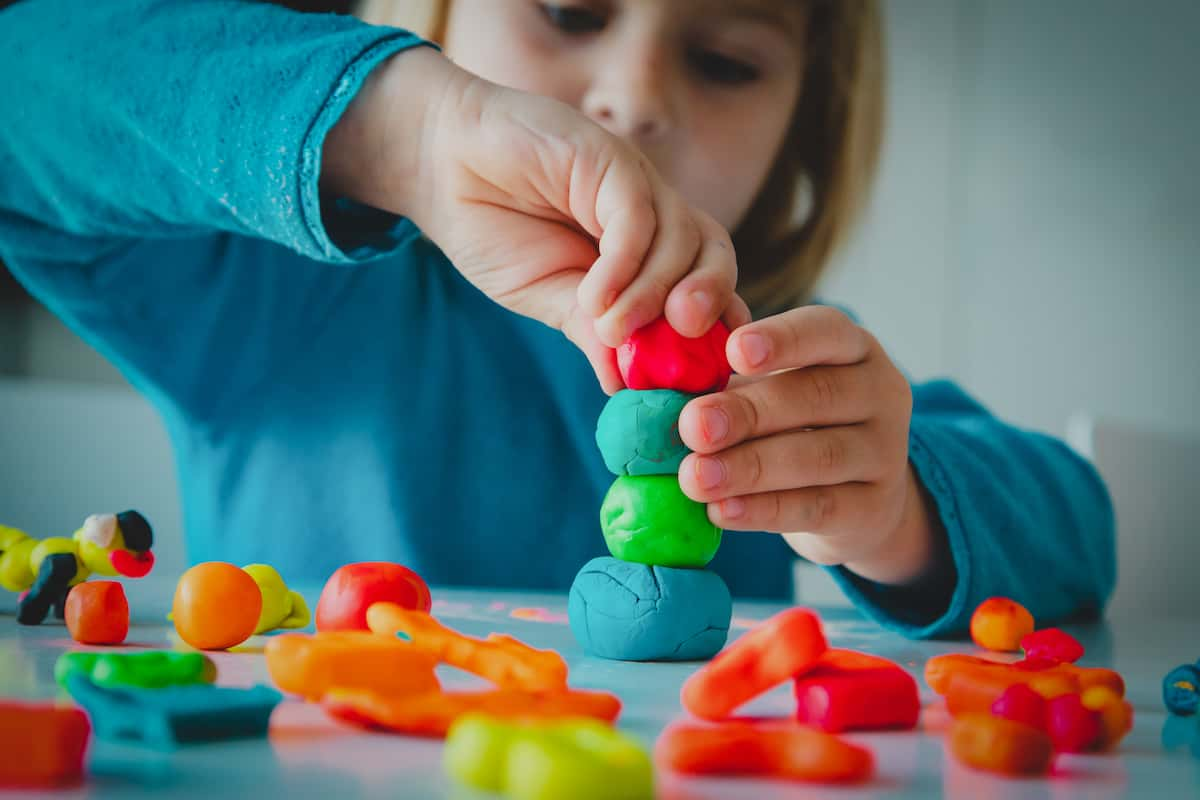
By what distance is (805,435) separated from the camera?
2.01 ft

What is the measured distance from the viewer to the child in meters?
0.61

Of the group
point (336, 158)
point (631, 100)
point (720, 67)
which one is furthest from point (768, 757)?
point (720, 67)

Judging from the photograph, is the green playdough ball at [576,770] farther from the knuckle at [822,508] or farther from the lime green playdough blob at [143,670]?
the knuckle at [822,508]

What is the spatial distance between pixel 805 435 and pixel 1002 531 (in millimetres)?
370

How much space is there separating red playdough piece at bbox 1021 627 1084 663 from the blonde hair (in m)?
0.76

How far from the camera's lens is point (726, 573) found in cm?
124

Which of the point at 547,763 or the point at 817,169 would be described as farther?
the point at 817,169

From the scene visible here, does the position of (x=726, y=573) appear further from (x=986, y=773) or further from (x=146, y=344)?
(x=986, y=773)

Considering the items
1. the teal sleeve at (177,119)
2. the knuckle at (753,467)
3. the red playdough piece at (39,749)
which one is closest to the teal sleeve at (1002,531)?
the knuckle at (753,467)

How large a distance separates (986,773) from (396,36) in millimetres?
555

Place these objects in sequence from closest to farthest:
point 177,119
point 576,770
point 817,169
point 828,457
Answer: point 576,770, point 828,457, point 177,119, point 817,169

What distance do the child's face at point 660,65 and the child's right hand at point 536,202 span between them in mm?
345

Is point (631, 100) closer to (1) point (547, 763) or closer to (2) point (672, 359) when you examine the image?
(2) point (672, 359)

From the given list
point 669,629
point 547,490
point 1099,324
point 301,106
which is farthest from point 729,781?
point 1099,324
